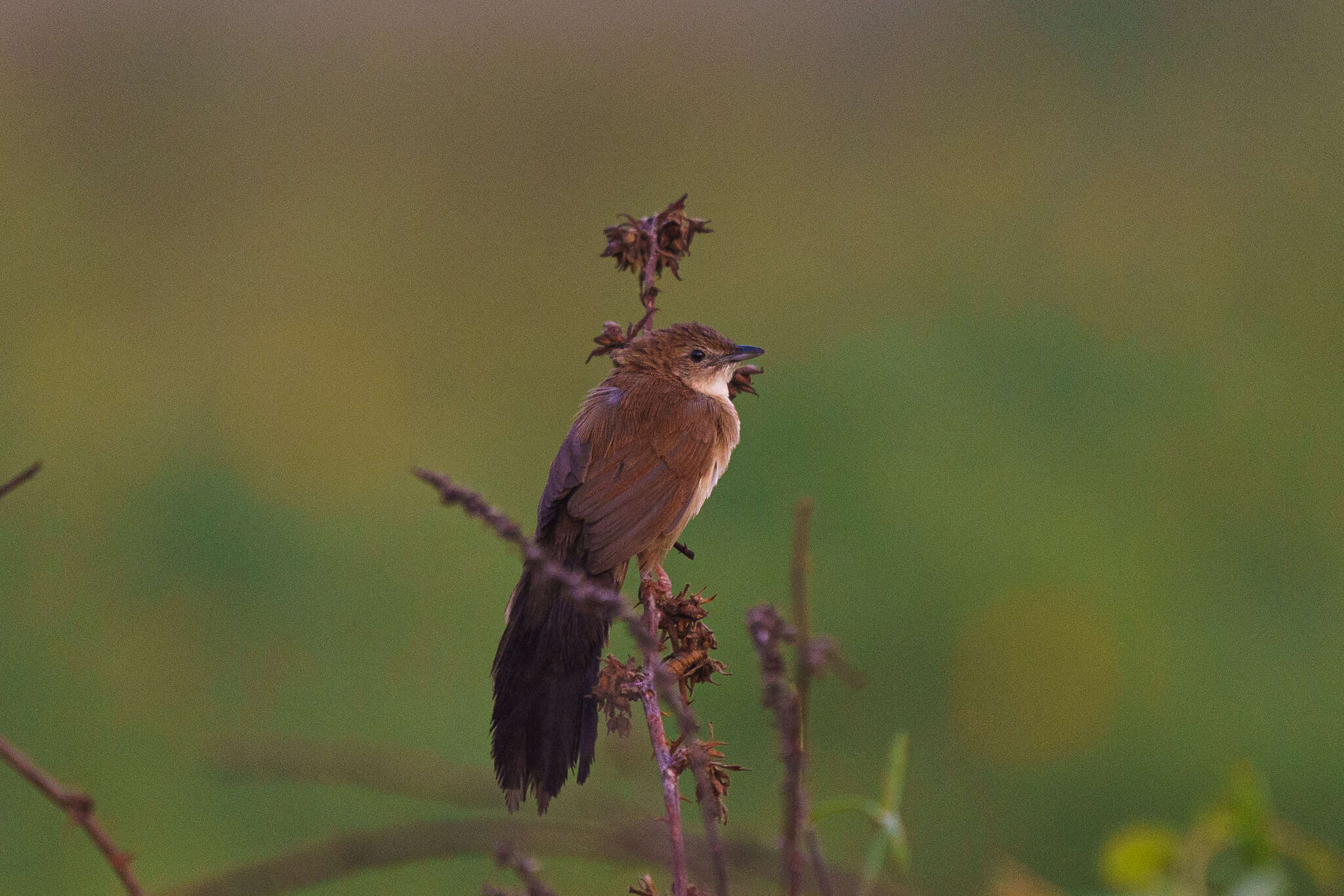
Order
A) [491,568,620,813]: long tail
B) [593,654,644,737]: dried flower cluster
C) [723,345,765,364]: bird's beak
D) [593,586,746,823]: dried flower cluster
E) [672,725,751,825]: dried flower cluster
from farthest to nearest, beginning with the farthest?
[723,345,765,364]: bird's beak → [491,568,620,813]: long tail → [593,654,644,737]: dried flower cluster → [593,586,746,823]: dried flower cluster → [672,725,751,825]: dried flower cluster

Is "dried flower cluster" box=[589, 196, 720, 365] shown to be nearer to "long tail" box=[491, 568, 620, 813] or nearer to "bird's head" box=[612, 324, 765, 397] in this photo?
"long tail" box=[491, 568, 620, 813]

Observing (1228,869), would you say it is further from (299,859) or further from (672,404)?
(299,859)

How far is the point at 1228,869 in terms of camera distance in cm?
228

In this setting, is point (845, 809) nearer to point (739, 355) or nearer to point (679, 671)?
point (679, 671)

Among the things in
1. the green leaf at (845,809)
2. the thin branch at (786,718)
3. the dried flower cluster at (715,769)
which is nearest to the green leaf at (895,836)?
the green leaf at (845,809)

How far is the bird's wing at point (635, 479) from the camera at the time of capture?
7.71 feet

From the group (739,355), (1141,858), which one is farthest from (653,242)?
(739,355)

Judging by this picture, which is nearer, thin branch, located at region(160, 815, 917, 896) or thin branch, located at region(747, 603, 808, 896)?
thin branch, located at region(747, 603, 808, 896)

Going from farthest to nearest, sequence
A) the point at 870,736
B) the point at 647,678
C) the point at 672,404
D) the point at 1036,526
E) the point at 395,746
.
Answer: the point at 1036,526 → the point at 870,736 → the point at 395,746 → the point at 672,404 → the point at 647,678

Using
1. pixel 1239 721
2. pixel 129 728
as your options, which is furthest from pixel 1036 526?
pixel 129 728

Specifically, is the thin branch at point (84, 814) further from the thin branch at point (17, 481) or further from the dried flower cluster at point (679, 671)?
the dried flower cluster at point (679, 671)

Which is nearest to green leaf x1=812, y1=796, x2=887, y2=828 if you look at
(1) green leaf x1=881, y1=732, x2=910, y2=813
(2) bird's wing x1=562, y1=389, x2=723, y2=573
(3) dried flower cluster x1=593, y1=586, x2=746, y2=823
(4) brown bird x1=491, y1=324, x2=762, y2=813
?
(1) green leaf x1=881, y1=732, x2=910, y2=813

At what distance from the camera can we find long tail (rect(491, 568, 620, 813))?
1824 mm

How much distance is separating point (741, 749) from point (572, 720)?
3.44m
